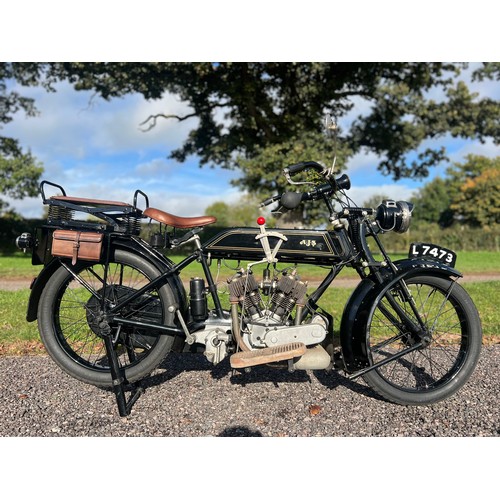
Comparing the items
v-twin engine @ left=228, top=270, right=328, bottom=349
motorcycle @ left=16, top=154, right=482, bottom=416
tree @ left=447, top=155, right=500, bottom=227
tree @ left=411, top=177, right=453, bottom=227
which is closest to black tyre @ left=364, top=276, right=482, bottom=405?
motorcycle @ left=16, top=154, right=482, bottom=416

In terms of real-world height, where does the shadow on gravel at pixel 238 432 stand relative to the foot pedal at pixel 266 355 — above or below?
below

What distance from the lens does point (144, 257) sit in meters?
3.55

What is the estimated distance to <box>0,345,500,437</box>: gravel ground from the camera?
117 inches

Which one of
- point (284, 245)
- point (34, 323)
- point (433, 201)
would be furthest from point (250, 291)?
point (433, 201)

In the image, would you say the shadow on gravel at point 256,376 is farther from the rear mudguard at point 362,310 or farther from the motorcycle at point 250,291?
the rear mudguard at point 362,310

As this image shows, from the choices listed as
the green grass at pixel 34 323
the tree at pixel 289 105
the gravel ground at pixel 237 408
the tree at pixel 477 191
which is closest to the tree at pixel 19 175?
the tree at pixel 289 105

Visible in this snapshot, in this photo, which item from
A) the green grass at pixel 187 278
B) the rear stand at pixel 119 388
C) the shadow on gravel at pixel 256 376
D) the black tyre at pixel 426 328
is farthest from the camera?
the green grass at pixel 187 278

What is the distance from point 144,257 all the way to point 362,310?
1.68m

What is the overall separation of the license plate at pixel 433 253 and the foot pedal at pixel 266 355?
1209 mm

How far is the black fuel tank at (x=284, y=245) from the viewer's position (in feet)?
11.2

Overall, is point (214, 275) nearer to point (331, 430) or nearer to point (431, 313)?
point (331, 430)

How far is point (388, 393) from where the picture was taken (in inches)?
131

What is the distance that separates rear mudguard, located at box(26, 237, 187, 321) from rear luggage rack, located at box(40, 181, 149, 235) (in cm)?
11
